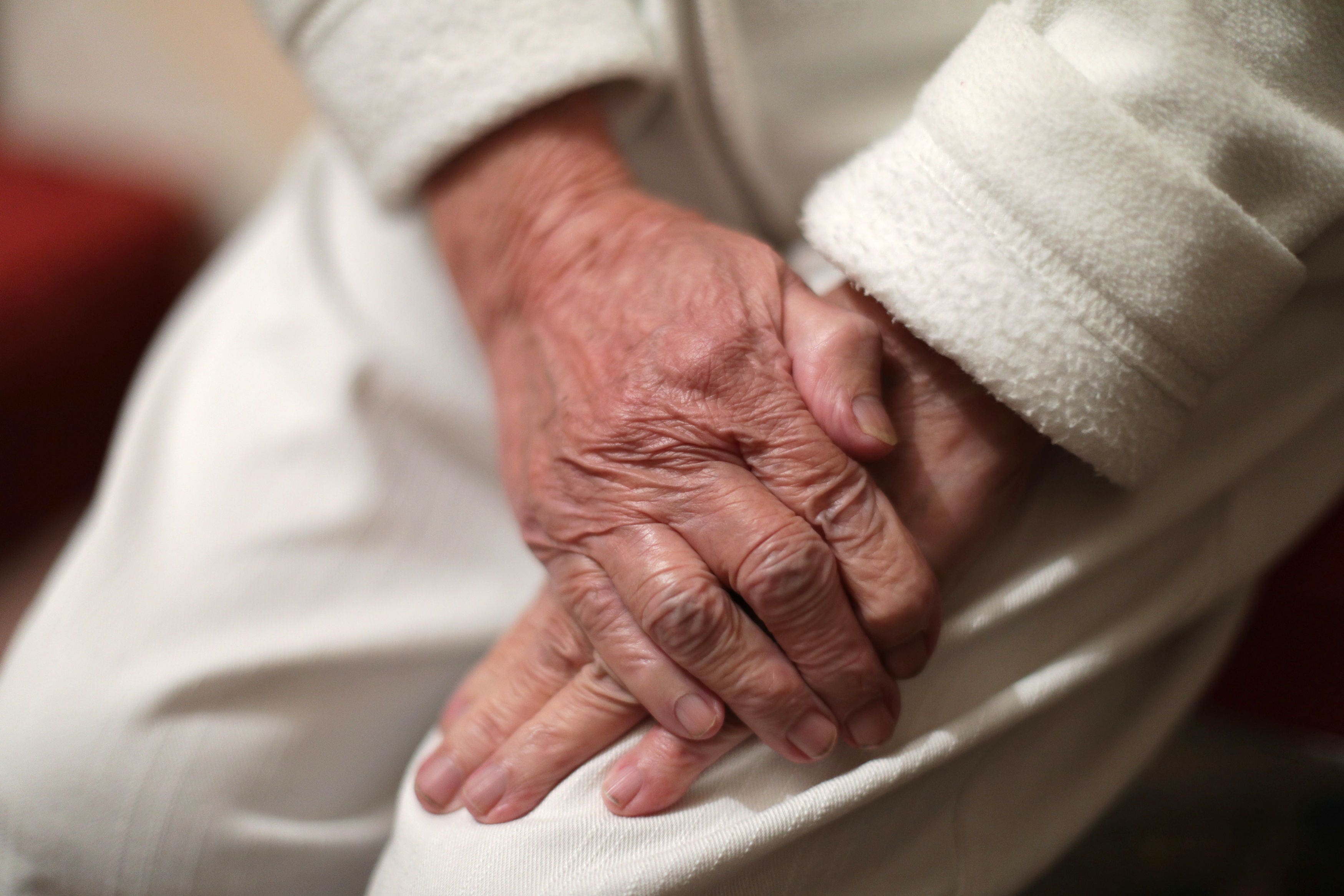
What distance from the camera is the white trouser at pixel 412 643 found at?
418mm

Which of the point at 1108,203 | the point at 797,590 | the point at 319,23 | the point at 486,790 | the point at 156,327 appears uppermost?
the point at 319,23

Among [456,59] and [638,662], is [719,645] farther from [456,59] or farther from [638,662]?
[456,59]

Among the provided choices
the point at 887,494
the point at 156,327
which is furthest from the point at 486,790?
the point at 156,327

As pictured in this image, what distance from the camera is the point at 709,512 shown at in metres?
0.39

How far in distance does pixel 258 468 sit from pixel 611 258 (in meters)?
0.29

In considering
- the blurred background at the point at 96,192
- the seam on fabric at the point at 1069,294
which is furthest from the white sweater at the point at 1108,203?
the blurred background at the point at 96,192

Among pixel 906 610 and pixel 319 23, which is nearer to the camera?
pixel 906 610

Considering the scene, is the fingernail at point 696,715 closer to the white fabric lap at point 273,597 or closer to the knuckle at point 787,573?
the knuckle at point 787,573

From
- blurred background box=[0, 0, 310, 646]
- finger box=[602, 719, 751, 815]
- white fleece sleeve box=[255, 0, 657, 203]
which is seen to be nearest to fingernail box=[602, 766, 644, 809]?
finger box=[602, 719, 751, 815]

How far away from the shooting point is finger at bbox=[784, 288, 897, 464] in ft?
1.29

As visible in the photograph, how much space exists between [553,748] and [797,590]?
0.15m

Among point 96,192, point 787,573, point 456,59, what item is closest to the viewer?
point 787,573

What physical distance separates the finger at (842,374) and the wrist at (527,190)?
0.55 feet

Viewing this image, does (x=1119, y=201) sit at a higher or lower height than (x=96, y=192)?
higher
